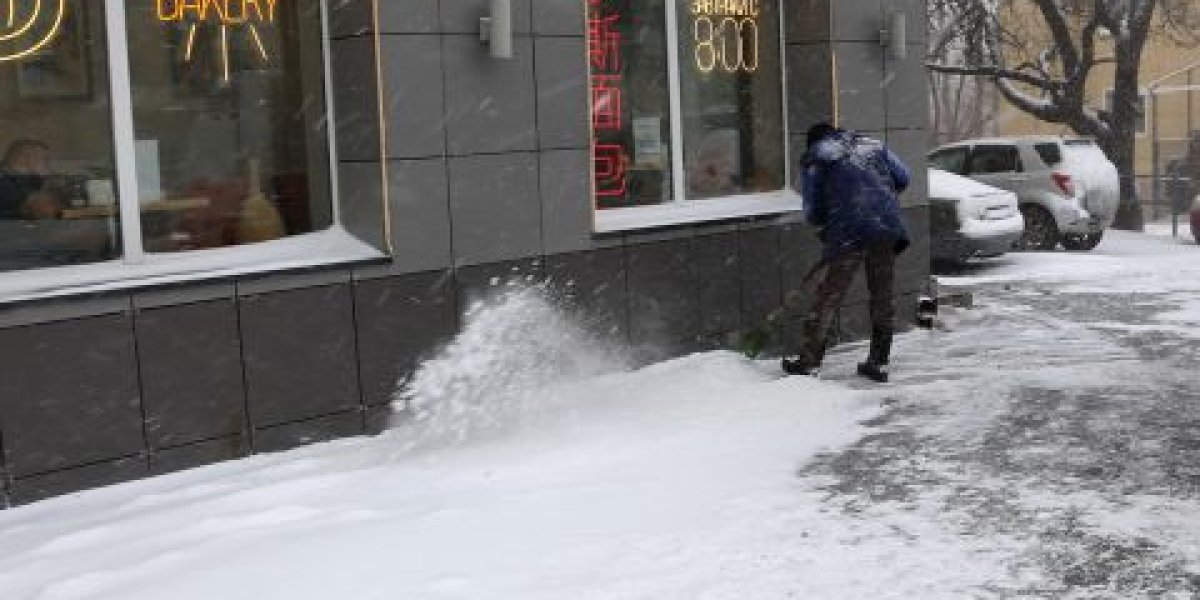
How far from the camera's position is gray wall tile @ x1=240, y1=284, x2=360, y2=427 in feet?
23.6

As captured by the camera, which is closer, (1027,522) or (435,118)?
(1027,522)

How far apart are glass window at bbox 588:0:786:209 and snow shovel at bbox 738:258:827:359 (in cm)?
92

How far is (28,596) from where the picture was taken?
505 cm

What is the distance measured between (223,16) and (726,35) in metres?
4.24

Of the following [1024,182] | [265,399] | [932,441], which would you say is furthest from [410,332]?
[1024,182]

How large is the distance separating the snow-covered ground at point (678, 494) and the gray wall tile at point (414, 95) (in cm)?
109

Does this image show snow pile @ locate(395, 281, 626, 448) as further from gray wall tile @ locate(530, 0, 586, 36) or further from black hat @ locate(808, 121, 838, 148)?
black hat @ locate(808, 121, 838, 148)

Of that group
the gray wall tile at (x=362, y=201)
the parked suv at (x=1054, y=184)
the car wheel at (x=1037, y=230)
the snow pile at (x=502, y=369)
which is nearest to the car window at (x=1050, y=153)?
the parked suv at (x=1054, y=184)

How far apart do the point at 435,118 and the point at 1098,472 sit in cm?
396

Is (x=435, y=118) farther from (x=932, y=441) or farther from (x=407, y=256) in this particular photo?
(x=932, y=441)

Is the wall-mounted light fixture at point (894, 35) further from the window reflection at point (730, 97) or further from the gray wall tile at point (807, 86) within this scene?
the window reflection at point (730, 97)

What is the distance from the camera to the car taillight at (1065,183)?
65.9ft

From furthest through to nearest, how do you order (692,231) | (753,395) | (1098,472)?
(692,231), (753,395), (1098,472)

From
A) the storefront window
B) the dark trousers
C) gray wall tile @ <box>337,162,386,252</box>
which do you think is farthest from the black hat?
the storefront window
